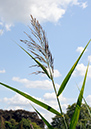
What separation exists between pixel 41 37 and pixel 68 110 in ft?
127

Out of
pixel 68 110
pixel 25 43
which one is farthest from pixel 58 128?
pixel 25 43

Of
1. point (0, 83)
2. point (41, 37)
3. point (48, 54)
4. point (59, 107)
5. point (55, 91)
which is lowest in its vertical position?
point (59, 107)

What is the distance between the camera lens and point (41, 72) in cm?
177

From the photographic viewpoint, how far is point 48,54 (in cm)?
180

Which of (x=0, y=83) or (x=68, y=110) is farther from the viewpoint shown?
(x=68, y=110)

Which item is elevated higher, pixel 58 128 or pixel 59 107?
pixel 58 128

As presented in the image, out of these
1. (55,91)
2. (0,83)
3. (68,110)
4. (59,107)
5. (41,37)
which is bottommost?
(59,107)

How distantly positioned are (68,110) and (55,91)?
38987 millimetres

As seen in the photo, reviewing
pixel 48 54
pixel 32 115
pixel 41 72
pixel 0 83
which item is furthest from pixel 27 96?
pixel 32 115

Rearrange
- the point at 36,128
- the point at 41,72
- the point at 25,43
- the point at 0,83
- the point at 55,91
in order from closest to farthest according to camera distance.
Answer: the point at 0,83 < the point at 55,91 < the point at 41,72 < the point at 25,43 < the point at 36,128

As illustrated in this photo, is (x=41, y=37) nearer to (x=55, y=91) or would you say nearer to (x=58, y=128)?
(x=55, y=91)

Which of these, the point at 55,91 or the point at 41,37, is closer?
the point at 55,91

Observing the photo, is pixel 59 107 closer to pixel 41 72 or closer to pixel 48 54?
pixel 41 72

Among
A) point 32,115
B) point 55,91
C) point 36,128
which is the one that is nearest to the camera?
point 55,91
